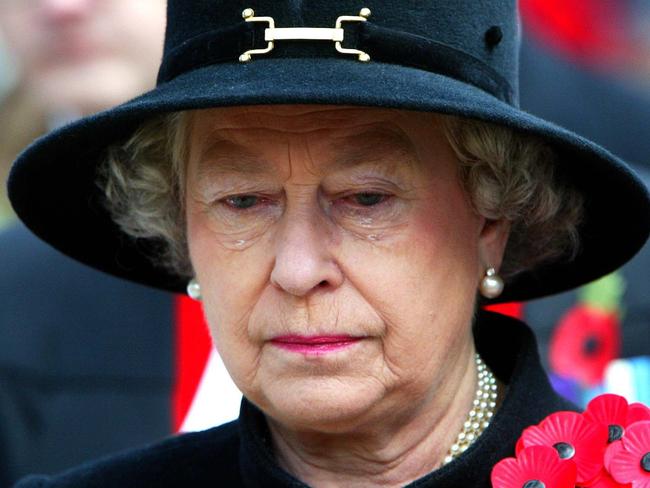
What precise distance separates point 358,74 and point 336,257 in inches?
15.8

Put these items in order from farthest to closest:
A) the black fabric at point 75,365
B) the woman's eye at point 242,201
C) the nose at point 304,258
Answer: the black fabric at point 75,365 → the woman's eye at point 242,201 → the nose at point 304,258

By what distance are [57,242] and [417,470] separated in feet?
3.73

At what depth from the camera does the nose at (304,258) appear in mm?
3492

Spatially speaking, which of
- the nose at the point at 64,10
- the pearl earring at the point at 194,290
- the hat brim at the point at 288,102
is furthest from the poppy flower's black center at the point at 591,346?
the nose at the point at 64,10

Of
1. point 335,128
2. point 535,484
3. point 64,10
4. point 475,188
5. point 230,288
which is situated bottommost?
point 535,484

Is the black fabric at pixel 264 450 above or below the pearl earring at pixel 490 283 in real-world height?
below

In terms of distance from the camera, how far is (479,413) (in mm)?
3869

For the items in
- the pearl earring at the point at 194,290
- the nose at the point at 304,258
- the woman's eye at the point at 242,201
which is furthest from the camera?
the pearl earring at the point at 194,290

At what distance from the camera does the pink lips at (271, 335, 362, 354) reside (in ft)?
11.6

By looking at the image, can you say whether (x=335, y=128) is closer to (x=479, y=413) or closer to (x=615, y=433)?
(x=479, y=413)

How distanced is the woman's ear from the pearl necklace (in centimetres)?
24

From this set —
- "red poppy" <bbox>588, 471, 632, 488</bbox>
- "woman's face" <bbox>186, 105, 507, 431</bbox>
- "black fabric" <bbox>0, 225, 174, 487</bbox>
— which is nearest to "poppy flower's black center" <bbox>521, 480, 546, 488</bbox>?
"red poppy" <bbox>588, 471, 632, 488</bbox>

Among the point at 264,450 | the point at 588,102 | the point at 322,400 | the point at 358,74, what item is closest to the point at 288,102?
the point at 358,74

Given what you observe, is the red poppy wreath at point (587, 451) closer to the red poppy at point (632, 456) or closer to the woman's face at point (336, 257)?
the red poppy at point (632, 456)
